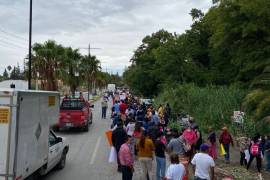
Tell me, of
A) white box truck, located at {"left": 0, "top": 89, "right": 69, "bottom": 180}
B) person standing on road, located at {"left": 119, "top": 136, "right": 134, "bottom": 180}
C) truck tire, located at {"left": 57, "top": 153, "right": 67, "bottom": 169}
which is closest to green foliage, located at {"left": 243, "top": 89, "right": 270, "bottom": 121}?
truck tire, located at {"left": 57, "top": 153, "right": 67, "bottom": 169}

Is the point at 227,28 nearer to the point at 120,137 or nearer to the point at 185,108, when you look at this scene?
the point at 185,108

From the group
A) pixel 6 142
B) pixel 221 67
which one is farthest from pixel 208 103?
pixel 6 142

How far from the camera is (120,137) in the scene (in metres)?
13.3

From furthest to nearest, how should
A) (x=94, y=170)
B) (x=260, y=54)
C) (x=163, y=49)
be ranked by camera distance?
1. (x=163, y=49)
2. (x=260, y=54)
3. (x=94, y=170)

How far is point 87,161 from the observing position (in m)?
16.2

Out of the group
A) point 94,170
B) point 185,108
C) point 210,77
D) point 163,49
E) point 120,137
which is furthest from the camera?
point 163,49

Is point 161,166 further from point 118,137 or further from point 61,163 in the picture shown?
point 61,163

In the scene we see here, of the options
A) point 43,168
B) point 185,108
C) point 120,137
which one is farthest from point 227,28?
point 43,168

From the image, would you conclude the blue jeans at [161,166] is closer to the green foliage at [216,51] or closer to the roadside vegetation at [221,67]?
the roadside vegetation at [221,67]

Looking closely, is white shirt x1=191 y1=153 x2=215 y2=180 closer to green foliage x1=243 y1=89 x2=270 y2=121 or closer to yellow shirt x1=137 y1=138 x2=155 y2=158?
yellow shirt x1=137 y1=138 x2=155 y2=158

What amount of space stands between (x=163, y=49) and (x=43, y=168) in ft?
113

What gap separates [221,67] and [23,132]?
1400 inches

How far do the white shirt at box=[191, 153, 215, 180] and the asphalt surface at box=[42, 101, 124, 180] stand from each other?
4.57 meters

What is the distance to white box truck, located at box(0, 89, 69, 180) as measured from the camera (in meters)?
8.73
